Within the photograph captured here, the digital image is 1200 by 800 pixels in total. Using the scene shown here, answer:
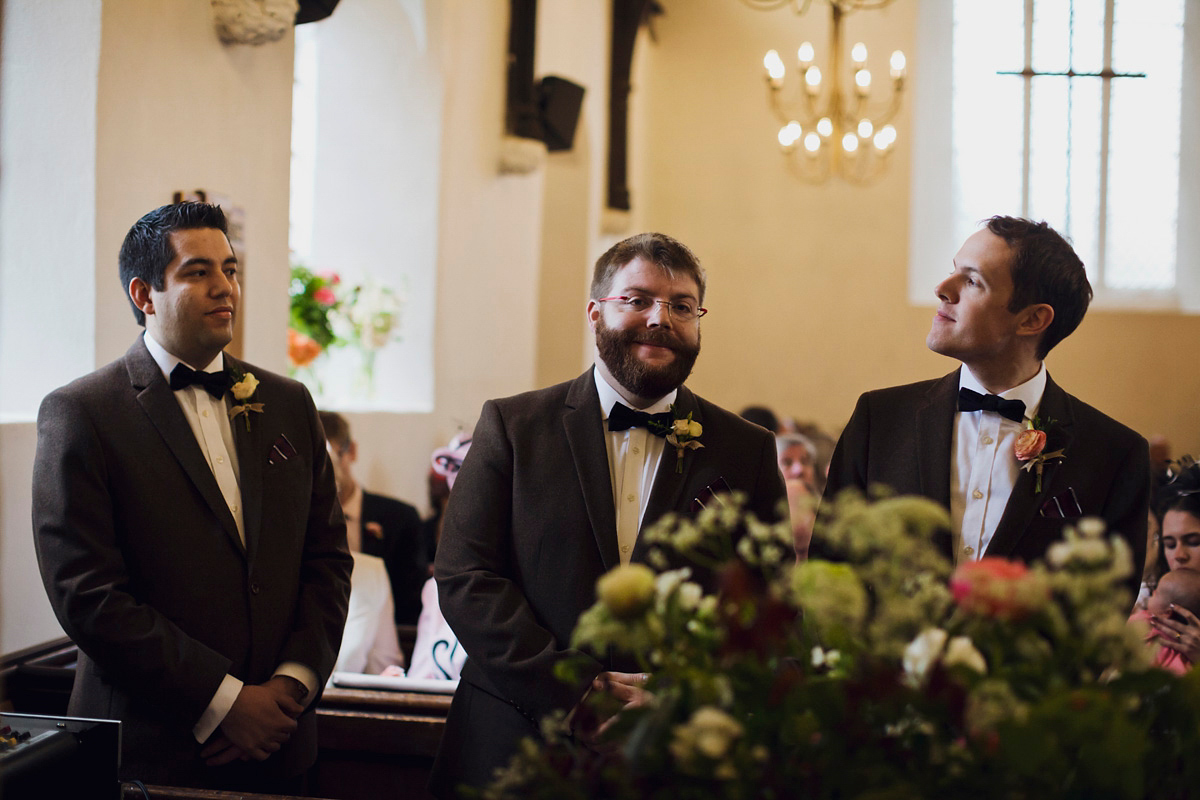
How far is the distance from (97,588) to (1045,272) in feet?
6.24

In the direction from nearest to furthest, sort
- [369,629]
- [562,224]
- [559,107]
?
[369,629]
[559,107]
[562,224]

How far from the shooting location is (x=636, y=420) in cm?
219

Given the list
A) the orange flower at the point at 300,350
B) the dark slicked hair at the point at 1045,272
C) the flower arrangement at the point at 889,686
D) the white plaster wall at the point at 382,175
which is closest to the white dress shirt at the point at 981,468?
the dark slicked hair at the point at 1045,272

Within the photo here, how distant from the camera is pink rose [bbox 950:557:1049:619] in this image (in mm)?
958

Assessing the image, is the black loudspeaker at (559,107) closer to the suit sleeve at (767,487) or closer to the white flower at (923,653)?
the suit sleeve at (767,487)

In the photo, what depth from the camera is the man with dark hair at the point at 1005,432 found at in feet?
6.77

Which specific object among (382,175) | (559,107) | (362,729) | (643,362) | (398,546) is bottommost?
(362,729)

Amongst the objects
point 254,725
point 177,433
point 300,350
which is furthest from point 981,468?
point 300,350

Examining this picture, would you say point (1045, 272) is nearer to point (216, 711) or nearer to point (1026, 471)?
point (1026, 471)

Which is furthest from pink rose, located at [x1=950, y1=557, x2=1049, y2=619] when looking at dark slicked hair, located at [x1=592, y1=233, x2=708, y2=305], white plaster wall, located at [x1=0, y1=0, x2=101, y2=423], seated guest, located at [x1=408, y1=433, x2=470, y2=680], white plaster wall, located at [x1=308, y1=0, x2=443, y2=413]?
white plaster wall, located at [x1=308, y1=0, x2=443, y2=413]

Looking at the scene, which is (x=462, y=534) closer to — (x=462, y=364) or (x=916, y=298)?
(x=462, y=364)

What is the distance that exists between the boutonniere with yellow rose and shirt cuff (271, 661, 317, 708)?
505 mm

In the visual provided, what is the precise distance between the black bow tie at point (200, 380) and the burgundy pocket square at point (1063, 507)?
1.68 meters

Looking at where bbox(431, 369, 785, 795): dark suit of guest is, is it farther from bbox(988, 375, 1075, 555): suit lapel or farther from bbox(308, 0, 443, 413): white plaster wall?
bbox(308, 0, 443, 413): white plaster wall
